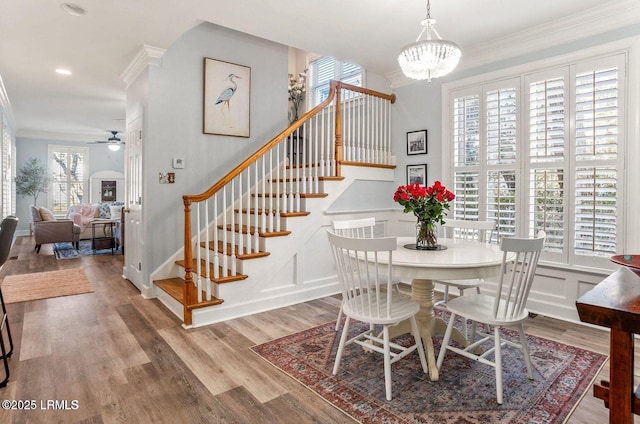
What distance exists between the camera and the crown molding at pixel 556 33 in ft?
9.75

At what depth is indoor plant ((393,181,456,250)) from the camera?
8.73ft

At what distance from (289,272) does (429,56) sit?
246 cm

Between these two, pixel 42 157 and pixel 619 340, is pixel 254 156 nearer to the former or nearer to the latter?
pixel 619 340

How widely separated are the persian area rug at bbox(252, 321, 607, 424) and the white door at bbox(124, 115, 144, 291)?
2.42 m

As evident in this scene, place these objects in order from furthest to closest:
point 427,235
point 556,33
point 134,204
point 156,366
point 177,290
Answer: point 134,204
point 177,290
point 556,33
point 427,235
point 156,366

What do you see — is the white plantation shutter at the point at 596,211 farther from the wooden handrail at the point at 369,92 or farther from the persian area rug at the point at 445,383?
the wooden handrail at the point at 369,92

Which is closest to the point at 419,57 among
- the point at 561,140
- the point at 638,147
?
the point at 561,140

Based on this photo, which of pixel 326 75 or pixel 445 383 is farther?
pixel 326 75

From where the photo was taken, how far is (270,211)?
380 centimetres

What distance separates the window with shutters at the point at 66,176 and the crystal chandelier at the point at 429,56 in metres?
11.0

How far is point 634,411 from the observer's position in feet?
3.51

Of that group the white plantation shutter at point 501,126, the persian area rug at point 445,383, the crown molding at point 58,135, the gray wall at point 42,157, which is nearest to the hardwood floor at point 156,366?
the persian area rug at point 445,383

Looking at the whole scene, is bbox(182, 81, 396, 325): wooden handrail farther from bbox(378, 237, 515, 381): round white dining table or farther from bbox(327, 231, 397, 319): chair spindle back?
bbox(378, 237, 515, 381): round white dining table

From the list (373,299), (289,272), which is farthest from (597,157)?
(289,272)
